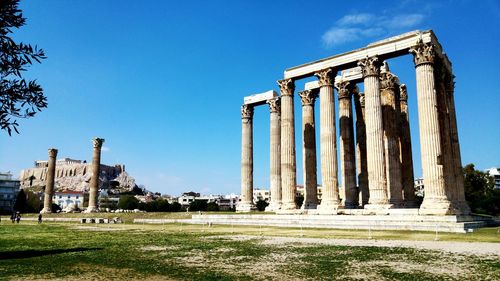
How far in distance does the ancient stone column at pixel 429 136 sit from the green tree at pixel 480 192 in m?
39.3

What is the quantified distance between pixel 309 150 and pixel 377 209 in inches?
511

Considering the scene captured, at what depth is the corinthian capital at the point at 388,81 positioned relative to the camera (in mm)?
42094

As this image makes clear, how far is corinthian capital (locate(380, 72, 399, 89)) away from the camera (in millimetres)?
42094

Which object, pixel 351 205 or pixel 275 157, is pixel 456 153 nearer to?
pixel 351 205

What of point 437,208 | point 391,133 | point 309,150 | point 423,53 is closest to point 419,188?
point 309,150

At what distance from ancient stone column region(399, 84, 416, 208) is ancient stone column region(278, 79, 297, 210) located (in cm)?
1218

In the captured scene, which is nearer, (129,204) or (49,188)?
(49,188)

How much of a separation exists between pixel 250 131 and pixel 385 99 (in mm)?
20069

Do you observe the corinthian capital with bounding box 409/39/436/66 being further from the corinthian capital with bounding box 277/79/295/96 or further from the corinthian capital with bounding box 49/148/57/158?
→ the corinthian capital with bounding box 49/148/57/158

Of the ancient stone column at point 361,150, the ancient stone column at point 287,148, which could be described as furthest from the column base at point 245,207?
the ancient stone column at point 361,150

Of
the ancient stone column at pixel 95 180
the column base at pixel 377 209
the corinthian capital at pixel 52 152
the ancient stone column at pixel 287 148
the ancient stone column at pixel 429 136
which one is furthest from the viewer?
the corinthian capital at pixel 52 152

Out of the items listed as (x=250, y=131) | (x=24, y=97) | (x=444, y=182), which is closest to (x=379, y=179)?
(x=444, y=182)

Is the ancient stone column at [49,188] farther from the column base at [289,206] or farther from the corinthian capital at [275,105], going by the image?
the column base at [289,206]

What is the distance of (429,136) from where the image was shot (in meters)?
32.2
